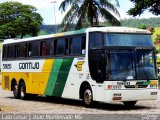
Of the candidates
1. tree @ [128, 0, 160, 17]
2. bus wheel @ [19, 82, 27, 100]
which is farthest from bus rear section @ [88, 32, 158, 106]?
tree @ [128, 0, 160, 17]

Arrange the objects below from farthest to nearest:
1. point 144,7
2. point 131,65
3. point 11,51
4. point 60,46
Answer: point 144,7, point 11,51, point 60,46, point 131,65

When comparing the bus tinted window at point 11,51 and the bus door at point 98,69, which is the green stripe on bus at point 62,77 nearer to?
the bus door at point 98,69

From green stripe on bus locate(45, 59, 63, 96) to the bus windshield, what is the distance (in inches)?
151

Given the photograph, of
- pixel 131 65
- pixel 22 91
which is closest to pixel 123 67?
pixel 131 65

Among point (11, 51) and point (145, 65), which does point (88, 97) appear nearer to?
point (145, 65)

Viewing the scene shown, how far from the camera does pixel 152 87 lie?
1953cm

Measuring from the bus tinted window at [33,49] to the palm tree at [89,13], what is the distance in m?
18.2

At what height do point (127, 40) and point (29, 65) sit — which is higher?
point (127, 40)

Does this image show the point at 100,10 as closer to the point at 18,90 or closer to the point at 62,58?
the point at 18,90

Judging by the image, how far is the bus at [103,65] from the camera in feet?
62.0

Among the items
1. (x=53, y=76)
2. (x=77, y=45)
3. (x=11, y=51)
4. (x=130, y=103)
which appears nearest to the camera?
(x=130, y=103)

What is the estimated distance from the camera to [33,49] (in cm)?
2538

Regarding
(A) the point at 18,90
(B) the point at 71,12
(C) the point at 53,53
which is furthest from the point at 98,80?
(B) the point at 71,12

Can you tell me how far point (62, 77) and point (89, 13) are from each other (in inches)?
878
